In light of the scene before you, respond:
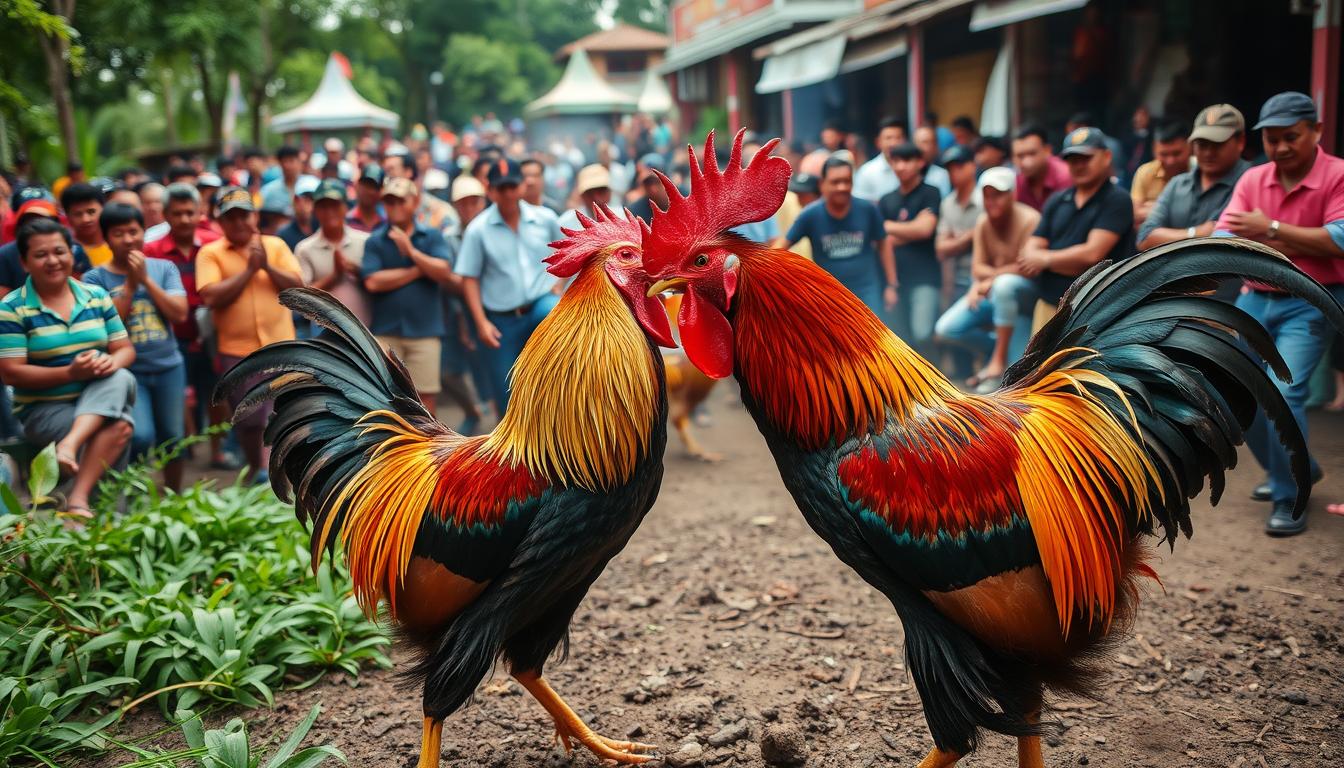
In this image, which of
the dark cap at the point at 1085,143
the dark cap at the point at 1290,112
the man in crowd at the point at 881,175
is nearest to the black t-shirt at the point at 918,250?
the man in crowd at the point at 881,175

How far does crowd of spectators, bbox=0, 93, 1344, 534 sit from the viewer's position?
189 inches

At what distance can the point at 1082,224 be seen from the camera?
5.80 metres

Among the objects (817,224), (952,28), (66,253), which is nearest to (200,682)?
(66,253)

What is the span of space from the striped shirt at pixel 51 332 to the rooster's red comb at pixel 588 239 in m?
3.37

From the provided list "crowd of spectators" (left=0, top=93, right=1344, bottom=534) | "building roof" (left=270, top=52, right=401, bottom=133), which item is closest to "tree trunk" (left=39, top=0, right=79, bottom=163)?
"crowd of spectators" (left=0, top=93, right=1344, bottom=534)

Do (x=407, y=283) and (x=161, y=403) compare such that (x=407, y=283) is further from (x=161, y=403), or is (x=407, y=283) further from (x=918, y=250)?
(x=918, y=250)

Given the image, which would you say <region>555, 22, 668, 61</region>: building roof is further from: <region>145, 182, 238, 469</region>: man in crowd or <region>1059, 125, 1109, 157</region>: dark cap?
<region>1059, 125, 1109, 157</region>: dark cap

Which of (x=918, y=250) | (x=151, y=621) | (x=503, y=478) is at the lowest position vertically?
(x=151, y=621)

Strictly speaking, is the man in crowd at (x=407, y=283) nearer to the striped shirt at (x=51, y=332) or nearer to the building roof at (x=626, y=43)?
the striped shirt at (x=51, y=332)

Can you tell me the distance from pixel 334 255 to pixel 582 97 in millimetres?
26600

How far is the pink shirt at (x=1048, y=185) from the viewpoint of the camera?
285 inches

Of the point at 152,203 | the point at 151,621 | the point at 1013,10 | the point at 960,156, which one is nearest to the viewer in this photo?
the point at 151,621

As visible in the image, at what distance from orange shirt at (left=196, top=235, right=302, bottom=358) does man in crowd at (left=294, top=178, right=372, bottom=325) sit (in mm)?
416

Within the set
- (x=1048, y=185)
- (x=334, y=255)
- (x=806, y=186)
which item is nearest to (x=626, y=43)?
(x=806, y=186)
